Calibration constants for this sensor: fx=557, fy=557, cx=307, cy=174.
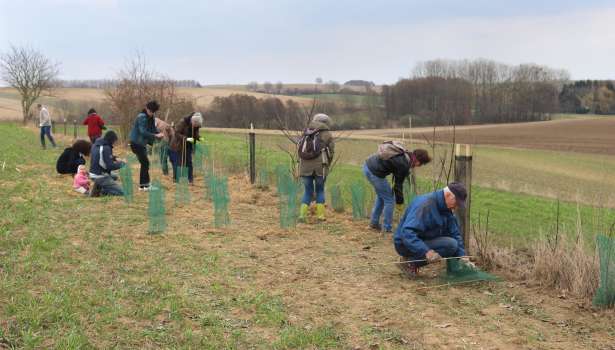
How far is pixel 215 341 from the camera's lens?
3.15 metres

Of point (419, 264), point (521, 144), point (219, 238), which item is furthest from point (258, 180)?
point (521, 144)

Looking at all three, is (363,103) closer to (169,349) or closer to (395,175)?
(395,175)

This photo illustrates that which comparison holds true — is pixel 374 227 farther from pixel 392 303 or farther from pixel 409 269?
pixel 392 303

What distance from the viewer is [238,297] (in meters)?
3.89

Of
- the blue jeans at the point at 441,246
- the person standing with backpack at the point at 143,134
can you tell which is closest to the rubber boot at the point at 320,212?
the blue jeans at the point at 441,246

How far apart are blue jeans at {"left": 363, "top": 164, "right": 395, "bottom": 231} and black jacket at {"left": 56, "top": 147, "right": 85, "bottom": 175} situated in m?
4.58

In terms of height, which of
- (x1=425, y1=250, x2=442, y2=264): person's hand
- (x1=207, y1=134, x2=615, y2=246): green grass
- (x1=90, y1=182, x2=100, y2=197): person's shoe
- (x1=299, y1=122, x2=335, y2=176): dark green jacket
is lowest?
(x1=207, y1=134, x2=615, y2=246): green grass

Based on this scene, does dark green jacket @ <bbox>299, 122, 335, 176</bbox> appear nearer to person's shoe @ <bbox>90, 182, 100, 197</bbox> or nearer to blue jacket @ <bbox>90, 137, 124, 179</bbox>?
blue jacket @ <bbox>90, 137, 124, 179</bbox>

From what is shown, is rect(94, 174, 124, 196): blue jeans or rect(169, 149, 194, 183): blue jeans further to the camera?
rect(169, 149, 194, 183): blue jeans

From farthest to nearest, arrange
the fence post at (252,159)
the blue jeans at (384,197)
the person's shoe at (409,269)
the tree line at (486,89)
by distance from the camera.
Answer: the tree line at (486,89)
the fence post at (252,159)
the blue jeans at (384,197)
the person's shoe at (409,269)

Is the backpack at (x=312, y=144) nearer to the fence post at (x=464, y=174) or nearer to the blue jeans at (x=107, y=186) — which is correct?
the fence post at (x=464, y=174)

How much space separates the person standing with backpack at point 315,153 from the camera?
6242 mm

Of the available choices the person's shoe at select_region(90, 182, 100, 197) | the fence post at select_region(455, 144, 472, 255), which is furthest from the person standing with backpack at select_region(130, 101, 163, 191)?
the fence post at select_region(455, 144, 472, 255)

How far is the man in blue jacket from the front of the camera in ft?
13.6
